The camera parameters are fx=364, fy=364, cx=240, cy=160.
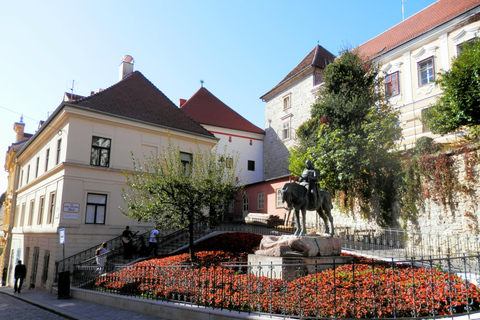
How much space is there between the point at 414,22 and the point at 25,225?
30903mm

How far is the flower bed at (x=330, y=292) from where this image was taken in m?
6.43

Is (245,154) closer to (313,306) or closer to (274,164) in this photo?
(274,164)

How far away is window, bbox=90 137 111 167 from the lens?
63.8ft

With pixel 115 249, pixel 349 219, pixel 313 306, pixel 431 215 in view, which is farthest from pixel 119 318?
pixel 349 219

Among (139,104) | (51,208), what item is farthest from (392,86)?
(51,208)

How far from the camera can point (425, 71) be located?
73.3 feet

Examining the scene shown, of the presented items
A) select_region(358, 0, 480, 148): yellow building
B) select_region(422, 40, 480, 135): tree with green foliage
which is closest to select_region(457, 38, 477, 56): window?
select_region(358, 0, 480, 148): yellow building

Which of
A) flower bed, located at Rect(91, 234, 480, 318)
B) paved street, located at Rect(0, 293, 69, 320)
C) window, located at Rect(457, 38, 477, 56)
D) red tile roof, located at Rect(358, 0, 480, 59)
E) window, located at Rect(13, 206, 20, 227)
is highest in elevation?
red tile roof, located at Rect(358, 0, 480, 59)

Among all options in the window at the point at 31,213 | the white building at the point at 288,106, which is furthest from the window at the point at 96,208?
the white building at the point at 288,106

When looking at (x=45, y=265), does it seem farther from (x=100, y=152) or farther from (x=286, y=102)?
(x=286, y=102)

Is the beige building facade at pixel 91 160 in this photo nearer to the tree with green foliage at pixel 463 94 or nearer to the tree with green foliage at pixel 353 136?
the tree with green foliage at pixel 353 136

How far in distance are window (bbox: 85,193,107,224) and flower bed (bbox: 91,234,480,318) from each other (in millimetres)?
10046

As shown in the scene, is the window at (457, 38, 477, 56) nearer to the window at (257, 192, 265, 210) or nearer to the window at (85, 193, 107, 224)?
the window at (257, 192, 265, 210)

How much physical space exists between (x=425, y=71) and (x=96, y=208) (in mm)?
20757
